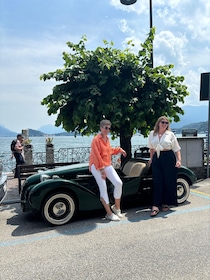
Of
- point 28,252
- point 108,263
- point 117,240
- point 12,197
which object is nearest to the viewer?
point 108,263

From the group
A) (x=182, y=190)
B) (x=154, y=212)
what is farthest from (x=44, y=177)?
(x=182, y=190)

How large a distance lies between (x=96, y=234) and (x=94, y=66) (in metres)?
4.62

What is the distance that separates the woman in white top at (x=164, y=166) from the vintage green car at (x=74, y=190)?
0.30 meters

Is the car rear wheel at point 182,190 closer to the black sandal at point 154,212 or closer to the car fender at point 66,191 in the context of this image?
the black sandal at point 154,212

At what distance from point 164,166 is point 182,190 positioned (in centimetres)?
91

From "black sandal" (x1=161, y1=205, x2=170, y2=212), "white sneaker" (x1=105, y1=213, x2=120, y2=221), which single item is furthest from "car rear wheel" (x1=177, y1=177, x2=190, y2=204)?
"white sneaker" (x1=105, y1=213, x2=120, y2=221)

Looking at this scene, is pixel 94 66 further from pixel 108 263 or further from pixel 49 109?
pixel 108 263

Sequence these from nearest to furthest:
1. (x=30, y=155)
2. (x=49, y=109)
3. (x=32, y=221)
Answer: (x=32, y=221)
(x=49, y=109)
(x=30, y=155)

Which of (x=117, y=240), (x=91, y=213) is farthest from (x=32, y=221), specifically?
(x=117, y=240)

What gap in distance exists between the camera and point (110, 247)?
3730 millimetres

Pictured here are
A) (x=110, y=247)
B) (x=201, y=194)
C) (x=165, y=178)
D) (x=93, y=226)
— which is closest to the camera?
(x=110, y=247)

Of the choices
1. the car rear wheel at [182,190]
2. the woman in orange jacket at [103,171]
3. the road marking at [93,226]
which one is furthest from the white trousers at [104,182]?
the car rear wheel at [182,190]

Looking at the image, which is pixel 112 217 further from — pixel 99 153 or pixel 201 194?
pixel 201 194

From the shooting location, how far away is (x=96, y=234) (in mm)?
4258
